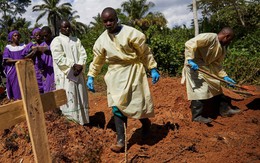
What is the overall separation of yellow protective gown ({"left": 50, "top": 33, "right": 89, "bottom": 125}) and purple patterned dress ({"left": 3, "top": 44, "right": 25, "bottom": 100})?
1125 mm

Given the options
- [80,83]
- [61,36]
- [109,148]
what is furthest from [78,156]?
[61,36]

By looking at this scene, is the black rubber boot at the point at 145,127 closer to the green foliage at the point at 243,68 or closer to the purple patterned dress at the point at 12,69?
the purple patterned dress at the point at 12,69

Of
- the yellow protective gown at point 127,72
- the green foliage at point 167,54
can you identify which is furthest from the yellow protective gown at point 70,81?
the green foliage at point 167,54

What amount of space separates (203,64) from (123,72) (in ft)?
4.86

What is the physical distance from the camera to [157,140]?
357 cm

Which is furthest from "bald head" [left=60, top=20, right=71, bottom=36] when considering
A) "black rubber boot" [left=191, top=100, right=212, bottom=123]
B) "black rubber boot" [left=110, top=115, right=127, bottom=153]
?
"black rubber boot" [left=191, top=100, right=212, bottom=123]

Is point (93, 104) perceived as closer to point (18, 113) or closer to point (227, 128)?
point (227, 128)

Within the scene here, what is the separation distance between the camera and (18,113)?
188 centimetres

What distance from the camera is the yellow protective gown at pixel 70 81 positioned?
3.87 meters

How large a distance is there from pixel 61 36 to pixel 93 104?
2009 millimetres

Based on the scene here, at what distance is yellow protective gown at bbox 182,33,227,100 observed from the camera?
3.96 m

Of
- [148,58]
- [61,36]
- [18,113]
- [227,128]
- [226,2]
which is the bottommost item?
[227,128]

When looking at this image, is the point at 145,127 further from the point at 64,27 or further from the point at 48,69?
the point at 48,69

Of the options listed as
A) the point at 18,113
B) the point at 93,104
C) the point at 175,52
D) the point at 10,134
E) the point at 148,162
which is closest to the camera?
the point at 18,113
